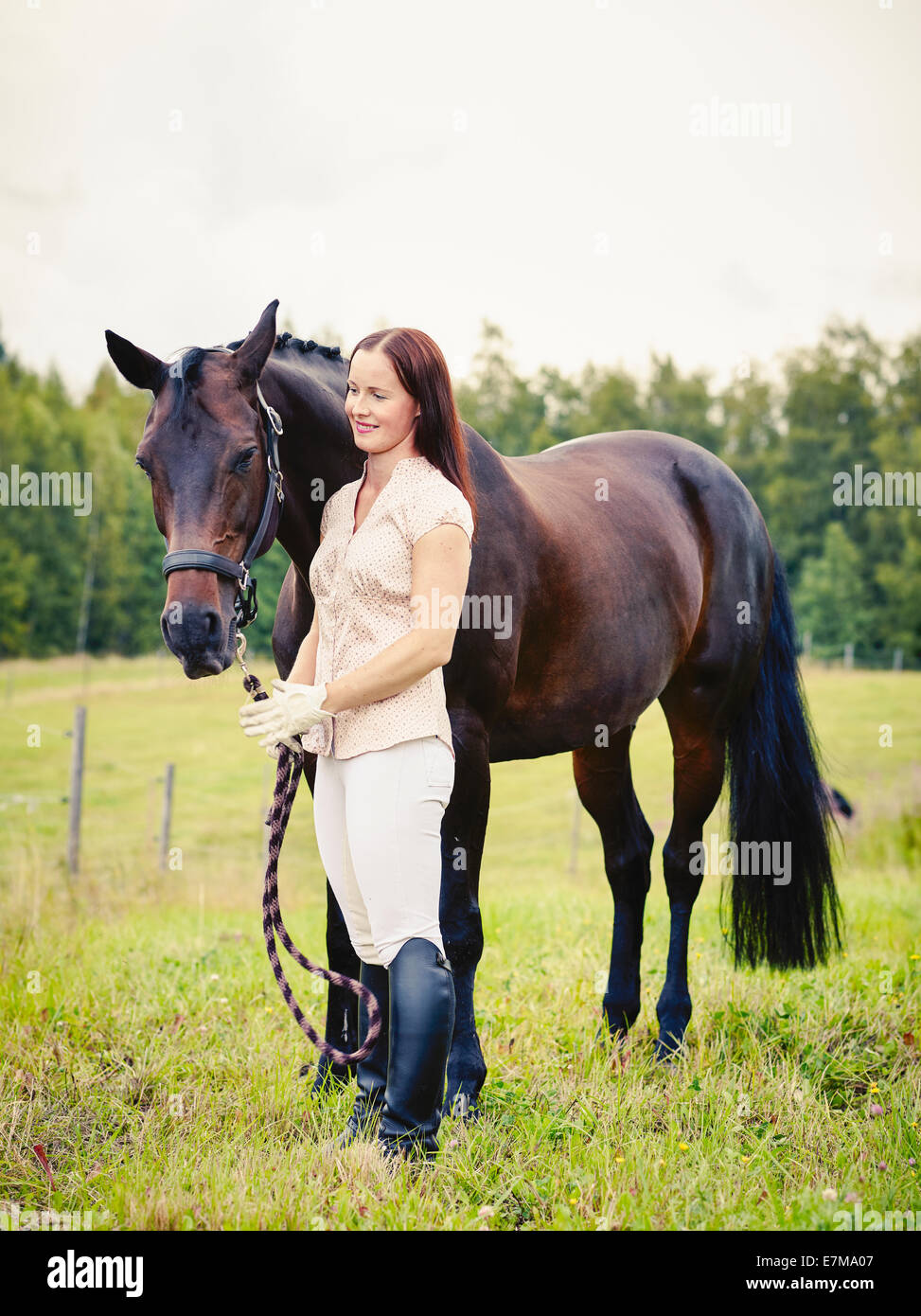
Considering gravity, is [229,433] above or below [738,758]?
above

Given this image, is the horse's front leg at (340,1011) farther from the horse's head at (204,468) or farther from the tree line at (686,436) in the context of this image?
the tree line at (686,436)

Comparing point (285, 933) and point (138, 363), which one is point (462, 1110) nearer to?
point (285, 933)

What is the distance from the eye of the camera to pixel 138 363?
2355 mm

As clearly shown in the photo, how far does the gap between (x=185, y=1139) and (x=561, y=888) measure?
510 centimetres

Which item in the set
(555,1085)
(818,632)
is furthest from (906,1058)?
(818,632)

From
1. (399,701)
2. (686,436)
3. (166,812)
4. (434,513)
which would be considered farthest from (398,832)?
(686,436)

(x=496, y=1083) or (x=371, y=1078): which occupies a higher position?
(x=371, y=1078)

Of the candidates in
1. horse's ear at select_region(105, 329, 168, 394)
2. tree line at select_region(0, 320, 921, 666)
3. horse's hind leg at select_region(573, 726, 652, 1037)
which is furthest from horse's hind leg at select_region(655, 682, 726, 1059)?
tree line at select_region(0, 320, 921, 666)

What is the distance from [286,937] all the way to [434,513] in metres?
1.11

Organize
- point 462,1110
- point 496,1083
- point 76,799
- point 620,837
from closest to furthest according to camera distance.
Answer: point 462,1110 < point 496,1083 < point 620,837 < point 76,799

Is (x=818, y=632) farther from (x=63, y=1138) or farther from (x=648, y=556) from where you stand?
(x=63, y=1138)

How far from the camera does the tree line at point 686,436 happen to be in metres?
28.2

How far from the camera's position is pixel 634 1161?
2.55 m

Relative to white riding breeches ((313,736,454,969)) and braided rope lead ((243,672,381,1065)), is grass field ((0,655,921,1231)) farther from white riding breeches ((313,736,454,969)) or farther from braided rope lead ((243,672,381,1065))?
white riding breeches ((313,736,454,969))
